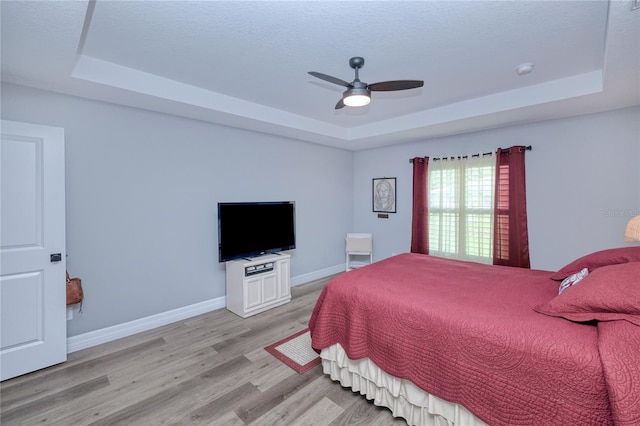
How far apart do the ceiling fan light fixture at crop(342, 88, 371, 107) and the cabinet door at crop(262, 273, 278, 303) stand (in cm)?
235

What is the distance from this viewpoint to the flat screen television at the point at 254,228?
345cm

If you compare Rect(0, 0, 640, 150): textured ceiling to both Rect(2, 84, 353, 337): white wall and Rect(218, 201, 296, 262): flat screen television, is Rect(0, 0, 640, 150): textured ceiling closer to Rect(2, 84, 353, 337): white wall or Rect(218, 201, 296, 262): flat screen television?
Rect(2, 84, 353, 337): white wall

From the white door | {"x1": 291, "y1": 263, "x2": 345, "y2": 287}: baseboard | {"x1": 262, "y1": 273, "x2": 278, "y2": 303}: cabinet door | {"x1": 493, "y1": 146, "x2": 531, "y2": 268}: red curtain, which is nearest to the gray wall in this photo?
{"x1": 493, "y1": 146, "x2": 531, "y2": 268}: red curtain

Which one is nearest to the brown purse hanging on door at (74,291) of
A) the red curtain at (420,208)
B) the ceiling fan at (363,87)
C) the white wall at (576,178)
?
the ceiling fan at (363,87)

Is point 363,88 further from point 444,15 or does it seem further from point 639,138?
point 639,138

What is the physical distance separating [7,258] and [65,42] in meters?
1.73

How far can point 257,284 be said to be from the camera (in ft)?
11.5

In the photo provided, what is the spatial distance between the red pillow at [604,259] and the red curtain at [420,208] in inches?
88.3

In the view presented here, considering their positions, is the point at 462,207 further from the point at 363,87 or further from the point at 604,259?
the point at 363,87

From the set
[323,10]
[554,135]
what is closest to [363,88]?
[323,10]

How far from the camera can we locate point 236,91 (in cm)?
306

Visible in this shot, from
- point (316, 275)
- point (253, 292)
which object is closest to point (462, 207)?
point (316, 275)

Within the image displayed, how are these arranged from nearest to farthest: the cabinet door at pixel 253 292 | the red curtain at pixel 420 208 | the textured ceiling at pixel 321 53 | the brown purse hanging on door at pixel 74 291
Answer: the textured ceiling at pixel 321 53, the brown purse hanging on door at pixel 74 291, the cabinet door at pixel 253 292, the red curtain at pixel 420 208

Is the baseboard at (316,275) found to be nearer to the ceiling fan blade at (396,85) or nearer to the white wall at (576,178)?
the white wall at (576,178)
